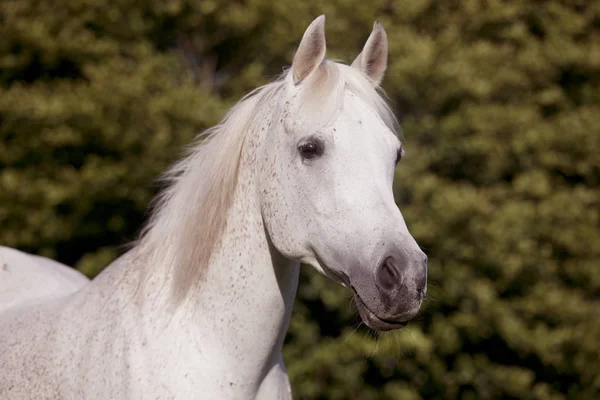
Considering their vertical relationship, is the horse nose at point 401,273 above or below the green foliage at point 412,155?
above

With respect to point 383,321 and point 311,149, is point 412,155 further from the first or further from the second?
point 383,321

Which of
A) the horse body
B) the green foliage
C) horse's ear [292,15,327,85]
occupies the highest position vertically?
horse's ear [292,15,327,85]

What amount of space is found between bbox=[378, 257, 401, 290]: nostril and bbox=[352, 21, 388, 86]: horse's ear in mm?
743

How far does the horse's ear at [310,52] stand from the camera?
2031 mm

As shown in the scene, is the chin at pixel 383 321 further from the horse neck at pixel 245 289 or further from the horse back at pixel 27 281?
the horse back at pixel 27 281

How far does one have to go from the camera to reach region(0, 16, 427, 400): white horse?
1.88 m

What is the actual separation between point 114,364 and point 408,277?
0.92 meters

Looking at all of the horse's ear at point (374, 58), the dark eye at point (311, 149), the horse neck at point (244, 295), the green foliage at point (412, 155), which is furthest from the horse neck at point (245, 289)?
the green foliage at point (412, 155)

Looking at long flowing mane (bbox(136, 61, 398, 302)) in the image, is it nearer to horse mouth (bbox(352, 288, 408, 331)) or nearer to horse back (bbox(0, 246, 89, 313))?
horse mouth (bbox(352, 288, 408, 331))

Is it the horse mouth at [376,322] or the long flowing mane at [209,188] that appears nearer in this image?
the horse mouth at [376,322]

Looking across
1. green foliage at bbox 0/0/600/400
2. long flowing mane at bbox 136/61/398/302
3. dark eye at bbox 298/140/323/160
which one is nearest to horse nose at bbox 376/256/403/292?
dark eye at bbox 298/140/323/160

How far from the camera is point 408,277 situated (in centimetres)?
175

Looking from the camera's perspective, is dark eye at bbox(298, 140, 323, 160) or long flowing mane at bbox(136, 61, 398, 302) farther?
long flowing mane at bbox(136, 61, 398, 302)

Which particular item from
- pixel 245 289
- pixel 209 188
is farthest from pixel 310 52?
pixel 245 289
